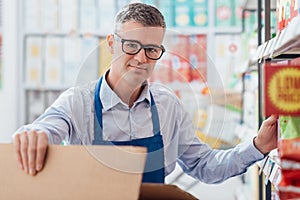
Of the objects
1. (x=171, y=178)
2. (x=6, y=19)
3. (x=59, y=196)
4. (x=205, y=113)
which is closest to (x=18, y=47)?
(x=6, y=19)

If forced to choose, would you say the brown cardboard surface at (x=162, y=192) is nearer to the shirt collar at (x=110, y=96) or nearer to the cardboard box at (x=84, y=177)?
the cardboard box at (x=84, y=177)

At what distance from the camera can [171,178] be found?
188 inches

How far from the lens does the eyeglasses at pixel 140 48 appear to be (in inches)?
60.4

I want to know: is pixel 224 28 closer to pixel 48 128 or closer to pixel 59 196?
pixel 48 128

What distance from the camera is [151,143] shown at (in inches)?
69.6

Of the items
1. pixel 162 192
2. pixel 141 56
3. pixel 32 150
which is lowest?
pixel 162 192

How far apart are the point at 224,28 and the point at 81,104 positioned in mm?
3290

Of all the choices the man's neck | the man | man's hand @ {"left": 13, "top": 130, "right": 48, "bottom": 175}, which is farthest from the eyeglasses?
man's hand @ {"left": 13, "top": 130, "right": 48, "bottom": 175}

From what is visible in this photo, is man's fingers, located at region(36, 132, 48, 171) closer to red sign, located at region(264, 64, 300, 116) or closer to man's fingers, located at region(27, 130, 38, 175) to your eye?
man's fingers, located at region(27, 130, 38, 175)

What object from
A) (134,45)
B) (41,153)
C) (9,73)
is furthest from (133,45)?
(9,73)

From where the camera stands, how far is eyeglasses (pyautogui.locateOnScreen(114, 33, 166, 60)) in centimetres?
154

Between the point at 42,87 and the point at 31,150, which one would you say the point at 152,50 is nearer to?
the point at 31,150

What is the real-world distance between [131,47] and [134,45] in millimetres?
17

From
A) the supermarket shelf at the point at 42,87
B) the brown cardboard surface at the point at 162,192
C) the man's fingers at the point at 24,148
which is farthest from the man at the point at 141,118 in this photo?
the supermarket shelf at the point at 42,87
